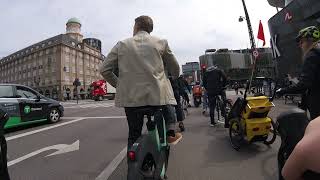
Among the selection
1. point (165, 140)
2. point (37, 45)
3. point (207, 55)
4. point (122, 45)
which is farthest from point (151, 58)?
point (37, 45)

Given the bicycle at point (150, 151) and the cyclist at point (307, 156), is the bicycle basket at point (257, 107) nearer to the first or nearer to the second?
the bicycle at point (150, 151)

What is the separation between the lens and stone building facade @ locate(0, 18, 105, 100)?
97.7m

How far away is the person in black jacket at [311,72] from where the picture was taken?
3789 mm

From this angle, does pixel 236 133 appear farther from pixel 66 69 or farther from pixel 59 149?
pixel 66 69

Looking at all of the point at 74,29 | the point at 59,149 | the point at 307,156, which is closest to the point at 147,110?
the point at 307,156

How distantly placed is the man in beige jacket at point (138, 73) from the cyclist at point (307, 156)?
7.79ft

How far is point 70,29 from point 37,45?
12739 millimetres

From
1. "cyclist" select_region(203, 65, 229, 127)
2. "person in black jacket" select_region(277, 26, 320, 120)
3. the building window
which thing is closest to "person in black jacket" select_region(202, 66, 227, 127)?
"cyclist" select_region(203, 65, 229, 127)

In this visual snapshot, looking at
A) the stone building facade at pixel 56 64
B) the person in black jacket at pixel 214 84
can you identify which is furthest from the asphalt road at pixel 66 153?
the stone building facade at pixel 56 64

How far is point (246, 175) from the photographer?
487cm

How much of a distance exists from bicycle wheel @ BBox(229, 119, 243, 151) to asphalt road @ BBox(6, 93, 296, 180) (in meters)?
0.14

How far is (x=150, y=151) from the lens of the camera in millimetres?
3494

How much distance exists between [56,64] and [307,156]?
3977 inches

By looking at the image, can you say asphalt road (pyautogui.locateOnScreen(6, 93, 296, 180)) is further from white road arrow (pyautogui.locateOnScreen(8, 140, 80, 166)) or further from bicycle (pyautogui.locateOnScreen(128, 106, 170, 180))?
bicycle (pyautogui.locateOnScreen(128, 106, 170, 180))
